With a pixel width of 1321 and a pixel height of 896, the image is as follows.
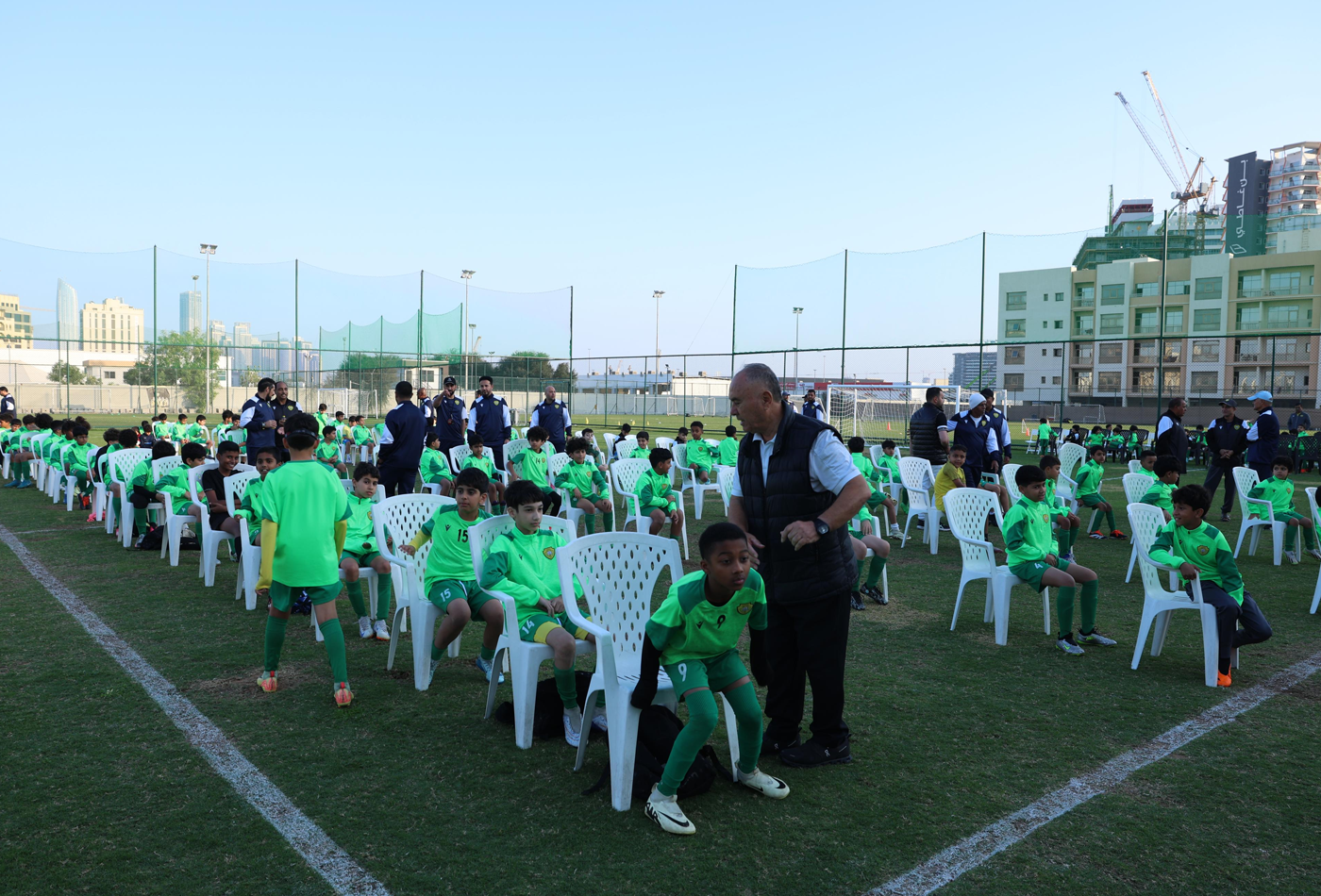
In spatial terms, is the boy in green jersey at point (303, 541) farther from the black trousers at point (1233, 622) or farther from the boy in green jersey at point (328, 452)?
the boy in green jersey at point (328, 452)

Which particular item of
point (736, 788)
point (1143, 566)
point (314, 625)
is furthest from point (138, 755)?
point (1143, 566)

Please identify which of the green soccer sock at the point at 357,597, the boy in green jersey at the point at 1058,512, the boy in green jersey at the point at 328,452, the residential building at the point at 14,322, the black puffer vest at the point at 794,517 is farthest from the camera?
the residential building at the point at 14,322

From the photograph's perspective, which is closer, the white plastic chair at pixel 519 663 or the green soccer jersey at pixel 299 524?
the white plastic chair at pixel 519 663

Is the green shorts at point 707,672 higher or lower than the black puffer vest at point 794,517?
lower

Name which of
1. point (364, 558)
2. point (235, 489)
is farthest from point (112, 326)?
point (364, 558)

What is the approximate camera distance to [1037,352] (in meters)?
50.0

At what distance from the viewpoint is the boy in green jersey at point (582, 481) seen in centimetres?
936

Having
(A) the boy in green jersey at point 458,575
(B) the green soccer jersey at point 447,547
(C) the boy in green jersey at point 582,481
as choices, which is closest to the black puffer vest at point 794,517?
(A) the boy in green jersey at point 458,575

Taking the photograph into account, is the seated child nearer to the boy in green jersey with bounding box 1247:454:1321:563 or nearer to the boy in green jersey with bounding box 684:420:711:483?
the boy in green jersey with bounding box 684:420:711:483

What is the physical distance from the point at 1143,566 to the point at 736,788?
3.46m

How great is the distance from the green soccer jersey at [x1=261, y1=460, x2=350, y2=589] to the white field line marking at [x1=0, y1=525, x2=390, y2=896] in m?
0.81

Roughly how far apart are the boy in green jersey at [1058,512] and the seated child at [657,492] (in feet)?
11.4

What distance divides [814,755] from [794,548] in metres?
1.08

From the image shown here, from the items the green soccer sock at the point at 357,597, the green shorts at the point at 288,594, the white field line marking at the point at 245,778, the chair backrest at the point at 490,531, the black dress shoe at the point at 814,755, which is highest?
the chair backrest at the point at 490,531
